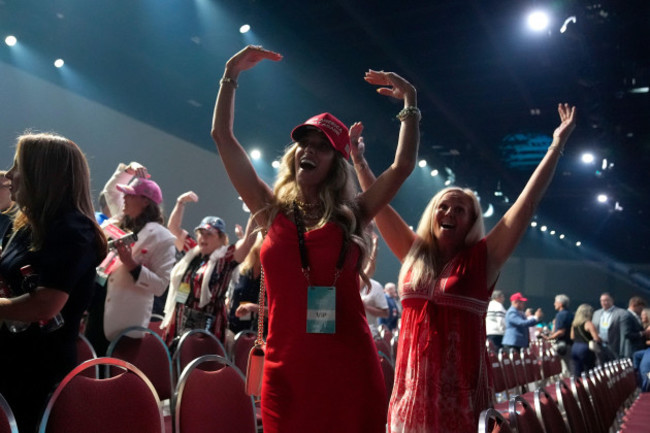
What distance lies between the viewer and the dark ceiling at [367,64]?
6.19 metres

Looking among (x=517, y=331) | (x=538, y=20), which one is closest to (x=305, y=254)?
(x=517, y=331)

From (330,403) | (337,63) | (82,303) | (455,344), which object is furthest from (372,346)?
(337,63)

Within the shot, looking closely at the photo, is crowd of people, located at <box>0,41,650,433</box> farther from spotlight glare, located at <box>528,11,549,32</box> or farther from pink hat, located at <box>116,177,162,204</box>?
spotlight glare, located at <box>528,11,549,32</box>

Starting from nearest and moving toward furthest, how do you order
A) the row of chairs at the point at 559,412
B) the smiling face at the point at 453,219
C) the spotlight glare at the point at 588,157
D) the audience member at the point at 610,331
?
the row of chairs at the point at 559,412, the smiling face at the point at 453,219, the audience member at the point at 610,331, the spotlight glare at the point at 588,157

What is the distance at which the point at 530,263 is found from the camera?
23734 mm

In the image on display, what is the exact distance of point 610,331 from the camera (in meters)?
8.45

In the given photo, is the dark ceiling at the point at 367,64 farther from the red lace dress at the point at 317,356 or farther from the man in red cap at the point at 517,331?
the red lace dress at the point at 317,356

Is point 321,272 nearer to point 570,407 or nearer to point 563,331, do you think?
point 570,407

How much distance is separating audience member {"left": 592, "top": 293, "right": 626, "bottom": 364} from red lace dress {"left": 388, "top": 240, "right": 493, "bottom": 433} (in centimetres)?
748

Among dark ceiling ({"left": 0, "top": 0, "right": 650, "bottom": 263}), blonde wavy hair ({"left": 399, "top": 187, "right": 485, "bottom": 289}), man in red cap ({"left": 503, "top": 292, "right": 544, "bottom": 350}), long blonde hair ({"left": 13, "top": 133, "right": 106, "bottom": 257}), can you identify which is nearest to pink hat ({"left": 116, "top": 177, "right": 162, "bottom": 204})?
long blonde hair ({"left": 13, "top": 133, "right": 106, "bottom": 257})

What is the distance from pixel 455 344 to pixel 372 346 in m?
0.46

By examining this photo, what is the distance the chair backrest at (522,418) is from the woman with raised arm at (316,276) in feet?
1.41

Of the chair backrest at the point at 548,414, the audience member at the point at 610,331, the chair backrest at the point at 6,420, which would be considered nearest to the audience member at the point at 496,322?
the audience member at the point at 610,331

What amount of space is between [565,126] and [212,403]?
161cm
